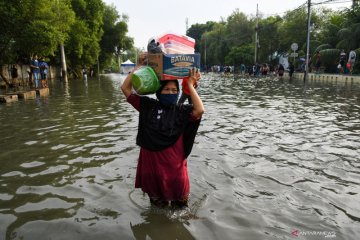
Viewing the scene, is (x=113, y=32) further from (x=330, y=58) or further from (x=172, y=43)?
(x=172, y=43)

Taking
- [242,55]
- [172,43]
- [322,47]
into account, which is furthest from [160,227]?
[242,55]

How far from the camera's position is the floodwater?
11.5 feet

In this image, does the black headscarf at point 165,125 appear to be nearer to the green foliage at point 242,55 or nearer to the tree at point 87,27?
the tree at point 87,27

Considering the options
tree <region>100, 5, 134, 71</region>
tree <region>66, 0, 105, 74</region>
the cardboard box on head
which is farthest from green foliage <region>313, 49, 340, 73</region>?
the cardboard box on head

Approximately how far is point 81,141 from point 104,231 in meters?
3.97

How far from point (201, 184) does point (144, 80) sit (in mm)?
2255

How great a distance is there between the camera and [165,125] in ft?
10.6

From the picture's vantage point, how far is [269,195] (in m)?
4.38

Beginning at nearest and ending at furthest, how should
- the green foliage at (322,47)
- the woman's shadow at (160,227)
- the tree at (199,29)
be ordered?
the woman's shadow at (160,227), the green foliage at (322,47), the tree at (199,29)

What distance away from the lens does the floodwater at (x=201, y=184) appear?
351 cm

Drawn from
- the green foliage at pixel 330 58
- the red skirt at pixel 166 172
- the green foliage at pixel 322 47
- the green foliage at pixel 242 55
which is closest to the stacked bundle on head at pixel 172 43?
the red skirt at pixel 166 172

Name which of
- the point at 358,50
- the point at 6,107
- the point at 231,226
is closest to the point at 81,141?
the point at 231,226

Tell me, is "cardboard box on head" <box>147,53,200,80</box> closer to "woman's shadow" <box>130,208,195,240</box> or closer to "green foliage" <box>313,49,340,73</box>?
"woman's shadow" <box>130,208,195,240</box>

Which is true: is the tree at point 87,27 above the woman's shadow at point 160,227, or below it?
above
